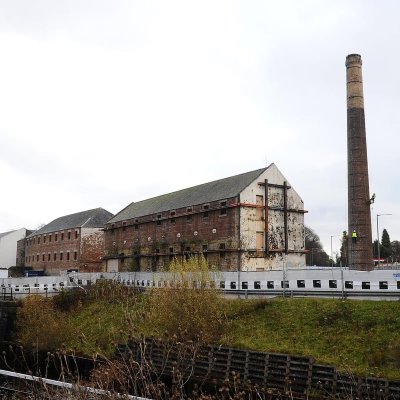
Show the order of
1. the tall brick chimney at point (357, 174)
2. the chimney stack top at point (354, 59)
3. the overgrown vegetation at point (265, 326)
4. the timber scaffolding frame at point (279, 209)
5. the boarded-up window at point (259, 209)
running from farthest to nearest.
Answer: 1. the timber scaffolding frame at point (279, 209)
2. the boarded-up window at point (259, 209)
3. the chimney stack top at point (354, 59)
4. the tall brick chimney at point (357, 174)
5. the overgrown vegetation at point (265, 326)

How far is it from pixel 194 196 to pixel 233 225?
680 centimetres

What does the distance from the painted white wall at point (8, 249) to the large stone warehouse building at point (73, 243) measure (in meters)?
8.07

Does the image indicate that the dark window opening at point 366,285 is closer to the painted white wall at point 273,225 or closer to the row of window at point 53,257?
the painted white wall at point 273,225

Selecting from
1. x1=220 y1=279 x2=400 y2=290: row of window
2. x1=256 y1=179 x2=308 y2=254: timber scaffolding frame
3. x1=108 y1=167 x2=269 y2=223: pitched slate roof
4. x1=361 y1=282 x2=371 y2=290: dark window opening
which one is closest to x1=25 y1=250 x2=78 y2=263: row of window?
x1=108 y1=167 x2=269 y2=223: pitched slate roof

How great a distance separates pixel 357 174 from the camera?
28.3m

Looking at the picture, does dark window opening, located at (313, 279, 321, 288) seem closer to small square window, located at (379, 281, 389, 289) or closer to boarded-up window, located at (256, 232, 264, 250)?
small square window, located at (379, 281, 389, 289)

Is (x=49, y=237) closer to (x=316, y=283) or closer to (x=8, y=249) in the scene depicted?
(x=8, y=249)

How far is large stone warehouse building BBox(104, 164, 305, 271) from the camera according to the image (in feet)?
113

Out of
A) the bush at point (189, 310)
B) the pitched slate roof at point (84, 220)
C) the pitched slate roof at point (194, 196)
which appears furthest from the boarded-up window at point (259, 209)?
the pitched slate roof at point (84, 220)

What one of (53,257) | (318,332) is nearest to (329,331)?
(318,332)

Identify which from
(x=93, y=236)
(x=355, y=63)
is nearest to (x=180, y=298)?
(x=355, y=63)

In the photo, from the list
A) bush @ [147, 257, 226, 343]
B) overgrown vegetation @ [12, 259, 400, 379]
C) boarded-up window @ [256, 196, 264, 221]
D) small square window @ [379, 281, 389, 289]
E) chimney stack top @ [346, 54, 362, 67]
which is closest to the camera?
overgrown vegetation @ [12, 259, 400, 379]

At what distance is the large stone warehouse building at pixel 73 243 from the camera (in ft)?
176

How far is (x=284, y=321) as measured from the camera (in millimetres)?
20891
